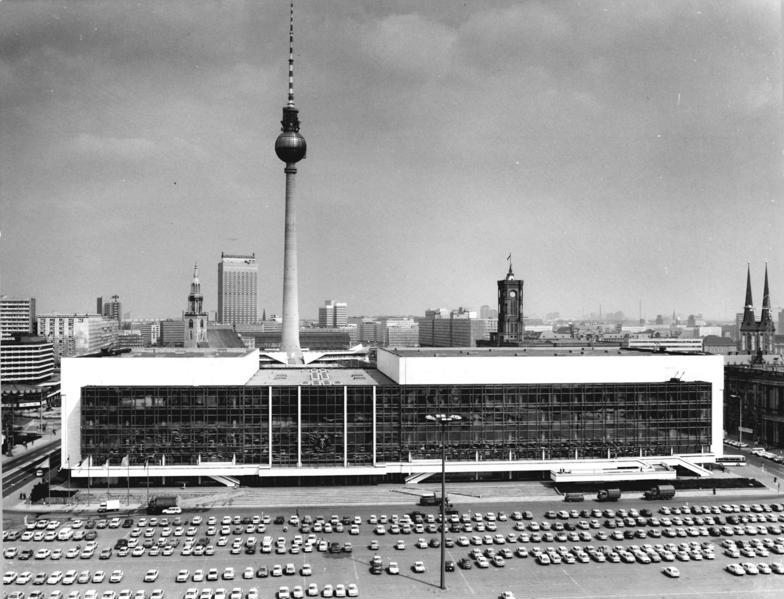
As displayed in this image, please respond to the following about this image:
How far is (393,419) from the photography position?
6212 centimetres

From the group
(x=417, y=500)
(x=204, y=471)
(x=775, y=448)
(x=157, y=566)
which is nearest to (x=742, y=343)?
(x=775, y=448)

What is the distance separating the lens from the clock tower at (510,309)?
142m

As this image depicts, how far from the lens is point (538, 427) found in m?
62.8

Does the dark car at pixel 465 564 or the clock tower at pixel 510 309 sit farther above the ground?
the clock tower at pixel 510 309

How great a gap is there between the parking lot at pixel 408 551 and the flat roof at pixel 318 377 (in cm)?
1440

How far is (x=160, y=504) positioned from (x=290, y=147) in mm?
66739

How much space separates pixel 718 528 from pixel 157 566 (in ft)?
123

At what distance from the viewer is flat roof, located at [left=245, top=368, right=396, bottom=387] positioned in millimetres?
65125

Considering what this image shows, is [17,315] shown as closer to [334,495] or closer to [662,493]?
[334,495]

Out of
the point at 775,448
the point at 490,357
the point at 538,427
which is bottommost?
the point at 775,448

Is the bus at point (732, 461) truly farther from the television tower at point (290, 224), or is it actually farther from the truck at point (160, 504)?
the television tower at point (290, 224)

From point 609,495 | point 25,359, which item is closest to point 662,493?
point 609,495

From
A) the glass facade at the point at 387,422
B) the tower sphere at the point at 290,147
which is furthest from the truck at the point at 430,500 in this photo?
the tower sphere at the point at 290,147

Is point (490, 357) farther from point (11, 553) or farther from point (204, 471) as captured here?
point (11, 553)
